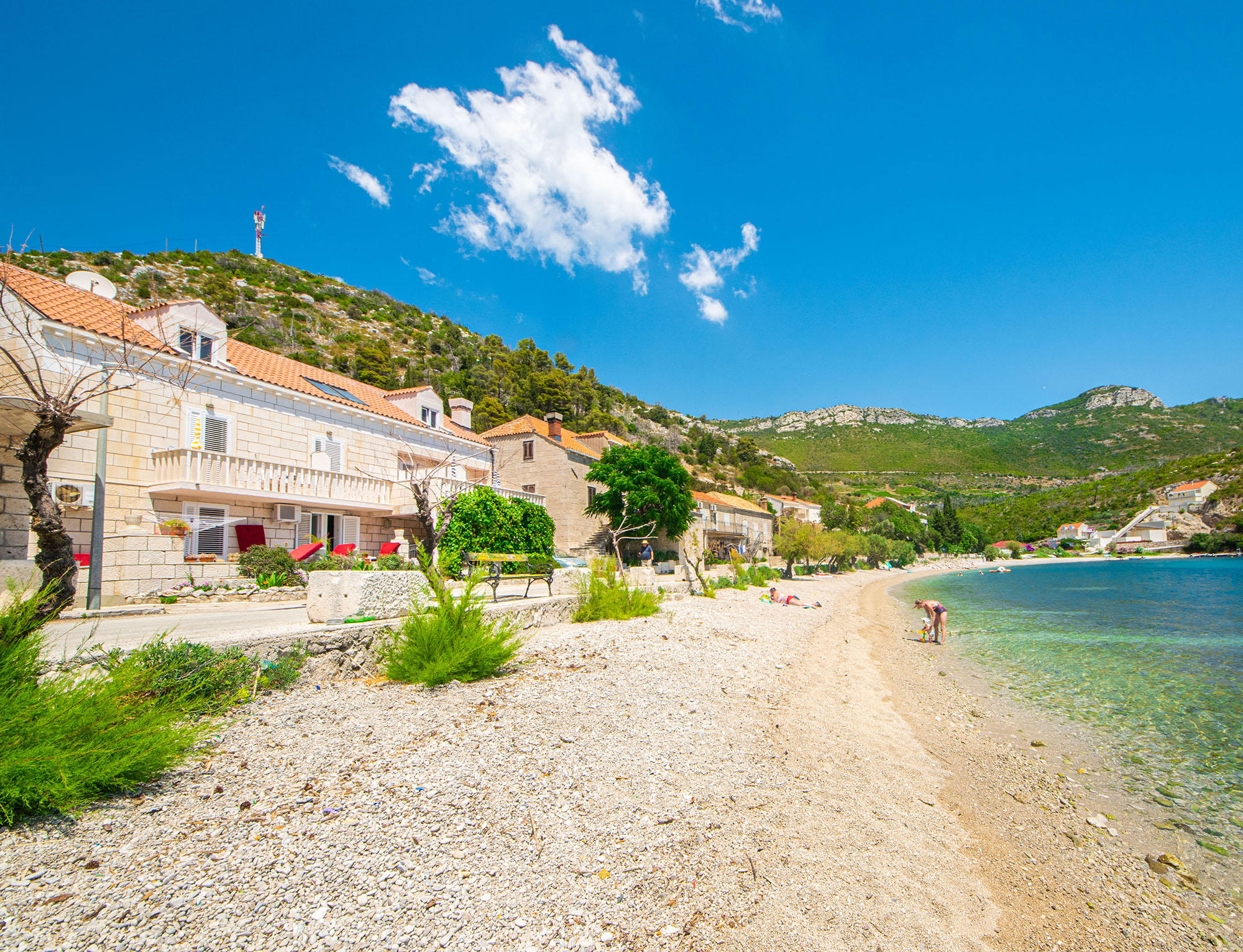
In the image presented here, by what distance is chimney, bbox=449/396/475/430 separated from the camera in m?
29.6

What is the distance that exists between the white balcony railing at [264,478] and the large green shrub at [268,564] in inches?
108

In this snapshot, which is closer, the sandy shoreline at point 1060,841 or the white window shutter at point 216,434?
the sandy shoreline at point 1060,841

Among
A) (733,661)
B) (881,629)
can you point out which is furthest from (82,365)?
(881,629)

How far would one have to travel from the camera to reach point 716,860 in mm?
3771

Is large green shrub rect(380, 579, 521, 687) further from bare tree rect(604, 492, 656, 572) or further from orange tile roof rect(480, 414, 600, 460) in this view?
orange tile roof rect(480, 414, 600, 460)

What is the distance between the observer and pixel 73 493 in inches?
514

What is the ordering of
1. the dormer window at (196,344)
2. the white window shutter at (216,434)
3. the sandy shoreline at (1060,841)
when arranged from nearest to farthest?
1. the sandy shoreline at (1060,841)
2. the white window shutter at (216,434)
3. the dormer window at (196,344)

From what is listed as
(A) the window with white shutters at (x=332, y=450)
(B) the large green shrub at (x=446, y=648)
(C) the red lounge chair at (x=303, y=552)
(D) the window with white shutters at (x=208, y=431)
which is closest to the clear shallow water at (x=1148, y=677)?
(B) the large green shrub at (x=446, y=648)

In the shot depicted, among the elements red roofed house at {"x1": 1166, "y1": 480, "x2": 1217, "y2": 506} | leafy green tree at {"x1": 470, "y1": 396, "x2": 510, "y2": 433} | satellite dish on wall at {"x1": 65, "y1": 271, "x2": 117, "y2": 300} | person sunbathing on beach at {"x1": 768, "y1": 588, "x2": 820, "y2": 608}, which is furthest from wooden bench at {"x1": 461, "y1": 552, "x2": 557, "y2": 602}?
red roofed house at {"x1": 1166, "y1": 480, "x2": 1217, "y2": 506}

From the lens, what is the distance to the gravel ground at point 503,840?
283cm

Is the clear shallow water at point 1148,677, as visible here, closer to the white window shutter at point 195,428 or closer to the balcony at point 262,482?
the balcony at point 262,482

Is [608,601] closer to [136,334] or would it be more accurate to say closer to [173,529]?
[173,529]

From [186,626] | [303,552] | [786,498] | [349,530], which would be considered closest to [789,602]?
[349,530]

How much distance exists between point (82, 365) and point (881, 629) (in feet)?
77.7
